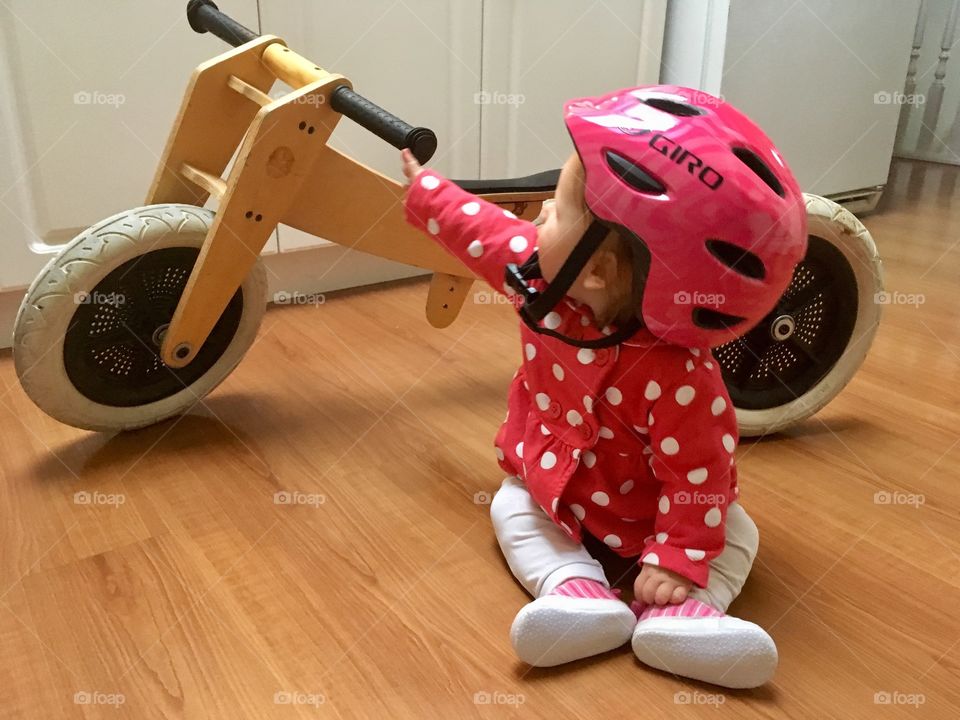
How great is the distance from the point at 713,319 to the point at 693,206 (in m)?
0.11

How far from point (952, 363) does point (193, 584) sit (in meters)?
1.24

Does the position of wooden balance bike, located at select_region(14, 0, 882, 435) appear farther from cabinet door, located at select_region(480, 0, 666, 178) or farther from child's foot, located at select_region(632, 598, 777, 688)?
cabinet door, located at select_region(480, 0, 666, 178)

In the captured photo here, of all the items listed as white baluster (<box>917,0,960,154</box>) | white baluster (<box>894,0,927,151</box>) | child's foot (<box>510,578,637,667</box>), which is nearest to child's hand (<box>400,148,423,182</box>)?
child's foot (<box>510,578,637,667</box>)

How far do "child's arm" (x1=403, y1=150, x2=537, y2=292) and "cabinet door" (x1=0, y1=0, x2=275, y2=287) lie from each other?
2.30 feet

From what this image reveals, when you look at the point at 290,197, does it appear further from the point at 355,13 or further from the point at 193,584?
the point at 355,13

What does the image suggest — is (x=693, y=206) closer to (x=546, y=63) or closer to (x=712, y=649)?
(x=712, y=649)

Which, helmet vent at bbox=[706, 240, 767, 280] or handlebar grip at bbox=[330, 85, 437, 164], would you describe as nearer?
helmet vent at bbox=[706, 240, 767, 280]

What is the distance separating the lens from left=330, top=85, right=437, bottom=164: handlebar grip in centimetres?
83

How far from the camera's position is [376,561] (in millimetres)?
892

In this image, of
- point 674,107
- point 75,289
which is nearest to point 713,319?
point 674,107

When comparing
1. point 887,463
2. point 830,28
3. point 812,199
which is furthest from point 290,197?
point 830,28

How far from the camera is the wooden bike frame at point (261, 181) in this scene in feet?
3.16

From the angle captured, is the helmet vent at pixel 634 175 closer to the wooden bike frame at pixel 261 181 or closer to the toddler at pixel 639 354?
the toddler at pixel 639 354

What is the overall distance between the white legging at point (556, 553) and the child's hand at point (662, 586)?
0.06 ft
